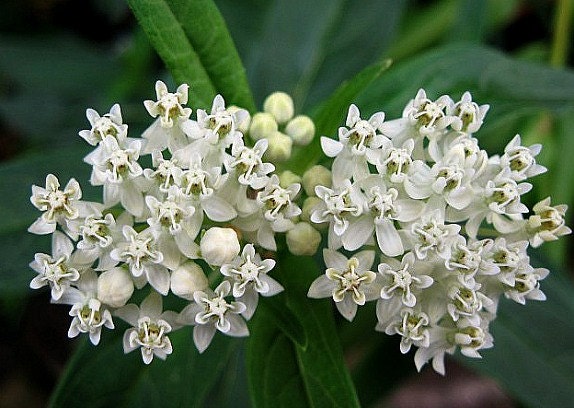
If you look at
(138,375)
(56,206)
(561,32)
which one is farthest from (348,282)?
(561,32)

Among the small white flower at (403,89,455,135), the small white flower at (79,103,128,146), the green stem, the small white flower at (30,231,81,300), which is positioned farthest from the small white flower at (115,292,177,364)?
the green stem

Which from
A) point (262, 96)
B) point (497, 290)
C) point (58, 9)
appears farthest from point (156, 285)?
point (58, 9)

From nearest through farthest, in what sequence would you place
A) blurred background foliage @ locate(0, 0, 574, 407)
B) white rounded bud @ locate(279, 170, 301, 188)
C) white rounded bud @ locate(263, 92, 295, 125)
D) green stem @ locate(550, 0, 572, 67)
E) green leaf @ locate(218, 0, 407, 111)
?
white rounded bud @ locate(279, 170, 301, 188) < white rounded bud @ locate(263, 92, 295, 125) < blurred background foliage @ locate(0, 0, 574, 407) < green leaf @ locate(218, 0, 407, 111) < green stem @ locate(550, 0, 572, 67)

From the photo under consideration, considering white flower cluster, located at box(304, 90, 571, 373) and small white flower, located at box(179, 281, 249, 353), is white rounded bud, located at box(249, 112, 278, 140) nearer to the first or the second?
white flower cluster, located at box(304, 90, 571, 373)

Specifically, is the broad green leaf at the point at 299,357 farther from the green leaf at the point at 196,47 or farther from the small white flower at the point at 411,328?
→ the green leaf at the point at 196,47

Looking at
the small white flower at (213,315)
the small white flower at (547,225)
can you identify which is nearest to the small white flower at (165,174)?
the small white flower at (213,315)

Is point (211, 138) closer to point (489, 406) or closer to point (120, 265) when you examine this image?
point (120, 265)

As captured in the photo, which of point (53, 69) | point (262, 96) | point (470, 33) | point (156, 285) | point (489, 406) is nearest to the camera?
point (156, 285)
